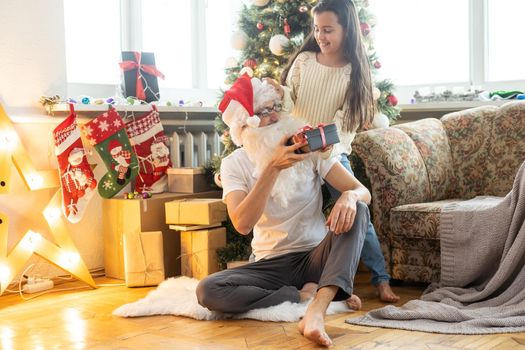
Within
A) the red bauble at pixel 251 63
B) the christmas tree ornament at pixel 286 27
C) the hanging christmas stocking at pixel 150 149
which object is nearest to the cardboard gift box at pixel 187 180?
the hanging christmas stocking at pixel 150 149

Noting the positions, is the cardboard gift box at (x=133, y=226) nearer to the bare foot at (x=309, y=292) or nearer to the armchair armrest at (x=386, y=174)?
the armchair armrest at (x=386, y=174)

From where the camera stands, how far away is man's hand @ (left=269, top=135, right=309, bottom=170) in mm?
2379

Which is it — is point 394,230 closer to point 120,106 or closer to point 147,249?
point 147,249

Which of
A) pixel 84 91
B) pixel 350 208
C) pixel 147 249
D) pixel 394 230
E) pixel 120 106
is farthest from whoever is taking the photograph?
pixel 84 91

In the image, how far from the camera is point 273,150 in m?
2.61

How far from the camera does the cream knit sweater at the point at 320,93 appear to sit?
303 centimetres

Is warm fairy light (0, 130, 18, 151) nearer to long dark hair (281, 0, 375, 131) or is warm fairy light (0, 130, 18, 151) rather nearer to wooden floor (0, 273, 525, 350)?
wooden floor (0, 273, 525, 350)

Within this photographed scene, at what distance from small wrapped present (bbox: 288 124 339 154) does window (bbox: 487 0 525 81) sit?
2.24 m

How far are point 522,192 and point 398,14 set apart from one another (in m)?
2.17

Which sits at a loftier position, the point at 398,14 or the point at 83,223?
the point at 398,14

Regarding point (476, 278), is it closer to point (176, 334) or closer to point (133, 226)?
point (176, 334)

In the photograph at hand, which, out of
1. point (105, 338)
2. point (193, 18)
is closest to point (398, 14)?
point (193, 18)

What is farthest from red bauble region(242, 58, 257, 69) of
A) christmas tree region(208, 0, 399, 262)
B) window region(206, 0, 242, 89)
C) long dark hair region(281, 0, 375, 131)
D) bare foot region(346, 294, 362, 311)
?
bare foot region(346, 294, 362, 311)

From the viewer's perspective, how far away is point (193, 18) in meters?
4.81
